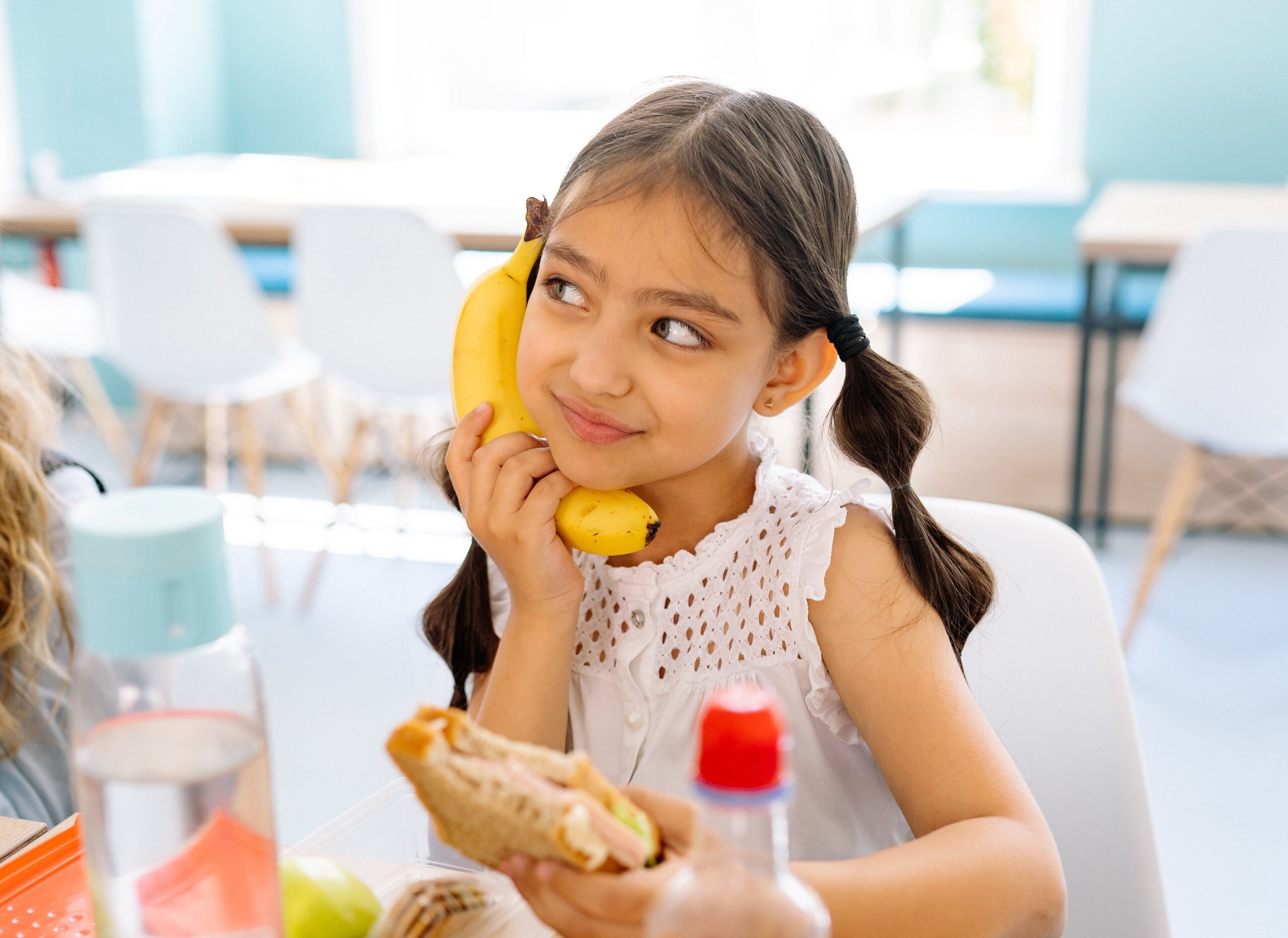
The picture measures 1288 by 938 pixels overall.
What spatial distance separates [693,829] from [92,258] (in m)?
2.63

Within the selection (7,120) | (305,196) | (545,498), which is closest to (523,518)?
(545,498)

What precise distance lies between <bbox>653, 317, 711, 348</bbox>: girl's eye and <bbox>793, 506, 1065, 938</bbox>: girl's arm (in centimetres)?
20

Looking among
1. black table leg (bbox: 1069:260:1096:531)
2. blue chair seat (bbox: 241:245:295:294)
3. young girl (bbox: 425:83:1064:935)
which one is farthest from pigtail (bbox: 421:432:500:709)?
blue chair seat (bbox: 241:245:295:294)

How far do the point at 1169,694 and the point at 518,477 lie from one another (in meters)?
1.94

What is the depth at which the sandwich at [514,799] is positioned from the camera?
1.68ft

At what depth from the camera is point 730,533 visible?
1049mm

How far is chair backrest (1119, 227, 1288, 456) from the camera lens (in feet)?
7.77

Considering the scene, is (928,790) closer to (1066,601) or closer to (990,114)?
(1066,601)

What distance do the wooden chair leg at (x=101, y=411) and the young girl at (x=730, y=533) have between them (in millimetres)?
2767

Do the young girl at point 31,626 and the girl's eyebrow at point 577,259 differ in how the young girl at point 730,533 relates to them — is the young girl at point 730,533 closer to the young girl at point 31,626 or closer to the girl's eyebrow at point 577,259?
the girl's eyebrow at point 577,259

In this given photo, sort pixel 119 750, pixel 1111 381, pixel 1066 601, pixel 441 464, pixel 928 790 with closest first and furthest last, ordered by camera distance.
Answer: pixel 119 750 → pixel 928 790 → pixel 1066 601 → pixel 441 464 → pixel 1111 381

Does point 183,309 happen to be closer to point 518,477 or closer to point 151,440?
point 151,440

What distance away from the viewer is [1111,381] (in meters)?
3.17

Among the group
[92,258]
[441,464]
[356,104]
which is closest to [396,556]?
[92,258]
